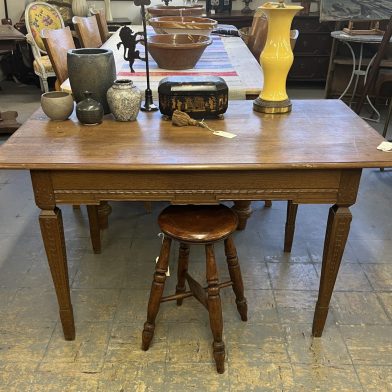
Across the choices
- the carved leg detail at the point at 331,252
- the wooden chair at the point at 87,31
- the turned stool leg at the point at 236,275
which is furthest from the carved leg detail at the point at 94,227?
the wooden chair at the point at 87,31

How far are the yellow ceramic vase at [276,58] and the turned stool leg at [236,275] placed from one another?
0.52m

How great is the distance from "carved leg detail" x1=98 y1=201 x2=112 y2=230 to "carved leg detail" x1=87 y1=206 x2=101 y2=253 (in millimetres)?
175

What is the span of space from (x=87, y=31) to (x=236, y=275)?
222 centimetres

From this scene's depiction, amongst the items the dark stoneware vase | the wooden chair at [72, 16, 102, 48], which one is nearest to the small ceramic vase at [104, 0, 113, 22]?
the wooden chair at [72, 16, 102, 48]

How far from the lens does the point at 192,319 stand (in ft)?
5.72

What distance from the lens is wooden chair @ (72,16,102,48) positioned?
286cm

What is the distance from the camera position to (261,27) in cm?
303

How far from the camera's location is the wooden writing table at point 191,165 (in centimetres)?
122

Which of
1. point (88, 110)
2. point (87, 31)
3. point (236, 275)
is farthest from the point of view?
point (87, 31)

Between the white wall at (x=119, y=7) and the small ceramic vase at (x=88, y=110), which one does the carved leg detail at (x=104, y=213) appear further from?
the white wall at (x=119, y=7)

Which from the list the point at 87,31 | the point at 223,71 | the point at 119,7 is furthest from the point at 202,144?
the point at 119,7

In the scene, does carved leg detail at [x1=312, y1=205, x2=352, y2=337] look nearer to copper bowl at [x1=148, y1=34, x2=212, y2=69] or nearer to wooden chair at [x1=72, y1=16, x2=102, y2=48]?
copper bowl at [x1=148, y1=34, x2=212, y2=69]

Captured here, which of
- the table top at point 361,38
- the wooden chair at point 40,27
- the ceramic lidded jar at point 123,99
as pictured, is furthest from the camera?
the wooden chair at point 40,27

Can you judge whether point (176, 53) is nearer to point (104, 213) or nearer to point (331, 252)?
point (104, 213)
